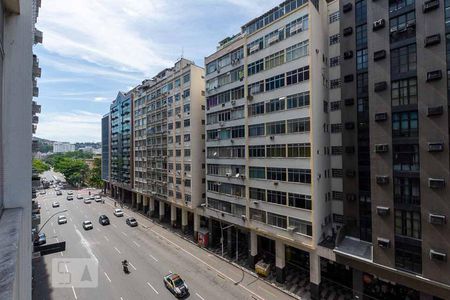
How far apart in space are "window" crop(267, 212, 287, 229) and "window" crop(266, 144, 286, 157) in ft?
23.7

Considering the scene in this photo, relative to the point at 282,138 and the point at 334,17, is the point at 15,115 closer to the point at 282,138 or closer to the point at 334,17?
the point at 282,138

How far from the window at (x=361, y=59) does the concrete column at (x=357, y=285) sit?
853 inches

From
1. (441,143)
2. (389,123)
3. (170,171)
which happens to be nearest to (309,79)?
(389,123)

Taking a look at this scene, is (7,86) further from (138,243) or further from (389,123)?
(138,243)

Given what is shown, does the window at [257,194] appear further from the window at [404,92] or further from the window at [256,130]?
the window at [404,92]

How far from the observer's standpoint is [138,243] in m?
43.6

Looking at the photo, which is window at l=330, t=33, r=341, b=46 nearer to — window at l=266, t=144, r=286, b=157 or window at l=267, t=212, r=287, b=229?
window at l=266, t=144, r=286, b=157

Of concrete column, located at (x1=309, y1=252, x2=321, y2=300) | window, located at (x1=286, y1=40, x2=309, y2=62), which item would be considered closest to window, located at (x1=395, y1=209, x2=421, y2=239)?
concrete column, located at (x1=309, y1=252, x2=321, y2=300)

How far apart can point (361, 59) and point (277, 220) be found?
2066cm

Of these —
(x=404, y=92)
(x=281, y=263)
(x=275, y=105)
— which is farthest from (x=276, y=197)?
(x=404, y=92)

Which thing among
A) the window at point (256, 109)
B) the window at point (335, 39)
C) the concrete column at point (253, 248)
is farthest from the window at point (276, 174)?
the window at point (335, 39)

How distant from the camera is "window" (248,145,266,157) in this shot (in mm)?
31961

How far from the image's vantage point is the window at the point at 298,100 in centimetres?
2751

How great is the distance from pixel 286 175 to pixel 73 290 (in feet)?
91.2
